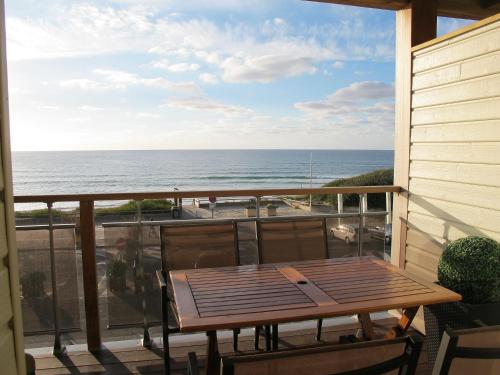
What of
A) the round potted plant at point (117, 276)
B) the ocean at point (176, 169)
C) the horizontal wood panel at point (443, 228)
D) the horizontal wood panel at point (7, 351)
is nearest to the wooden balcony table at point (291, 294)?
the horizontal wood panel at point (7, 351)

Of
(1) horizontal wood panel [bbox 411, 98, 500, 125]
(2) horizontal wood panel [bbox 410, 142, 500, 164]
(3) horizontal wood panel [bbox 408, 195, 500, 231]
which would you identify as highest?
(1) horizontal wood panel [bbox 411, 98, 500, 125]

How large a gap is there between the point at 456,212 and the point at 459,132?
587mm

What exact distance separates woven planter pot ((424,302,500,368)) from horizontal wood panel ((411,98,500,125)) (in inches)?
47.9

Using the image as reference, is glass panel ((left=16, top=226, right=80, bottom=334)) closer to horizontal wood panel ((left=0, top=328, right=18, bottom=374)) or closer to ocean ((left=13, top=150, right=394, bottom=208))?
horizontal wood panel ((left=0, top=328, right=18, bottom=374))

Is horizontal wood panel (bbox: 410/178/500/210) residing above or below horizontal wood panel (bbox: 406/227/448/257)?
above

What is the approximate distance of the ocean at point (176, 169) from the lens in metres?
38.9

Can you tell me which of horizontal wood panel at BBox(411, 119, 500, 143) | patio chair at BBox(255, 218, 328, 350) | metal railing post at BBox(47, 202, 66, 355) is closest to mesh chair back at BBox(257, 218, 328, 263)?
patio chair at BBox(255, 218, 328, 350)

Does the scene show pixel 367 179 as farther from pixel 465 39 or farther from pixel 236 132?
pixel 465 39

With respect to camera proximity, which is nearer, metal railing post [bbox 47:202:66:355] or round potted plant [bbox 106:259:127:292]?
metal railing post [bbox 47:202:66:355]

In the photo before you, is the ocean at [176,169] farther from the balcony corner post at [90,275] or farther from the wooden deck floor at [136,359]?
the wooden deck floor at [136,359]

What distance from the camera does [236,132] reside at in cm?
4394

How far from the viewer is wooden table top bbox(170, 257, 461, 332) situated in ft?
5.80

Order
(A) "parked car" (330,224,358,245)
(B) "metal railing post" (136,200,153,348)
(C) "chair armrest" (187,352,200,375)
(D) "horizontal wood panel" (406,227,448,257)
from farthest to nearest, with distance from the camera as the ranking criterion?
(A) "parked car" (330,224,358,245) < (D) "horizontal wood panel" (406,227,448,257) < (B) "metal railing post" (136,200,153,348) < (C) "chair armrest" (187,352,200,375)

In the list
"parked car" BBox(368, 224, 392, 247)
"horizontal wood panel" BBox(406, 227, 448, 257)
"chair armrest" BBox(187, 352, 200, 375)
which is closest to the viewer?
"chair armrest" BBox(187, 352, 200, 375)
